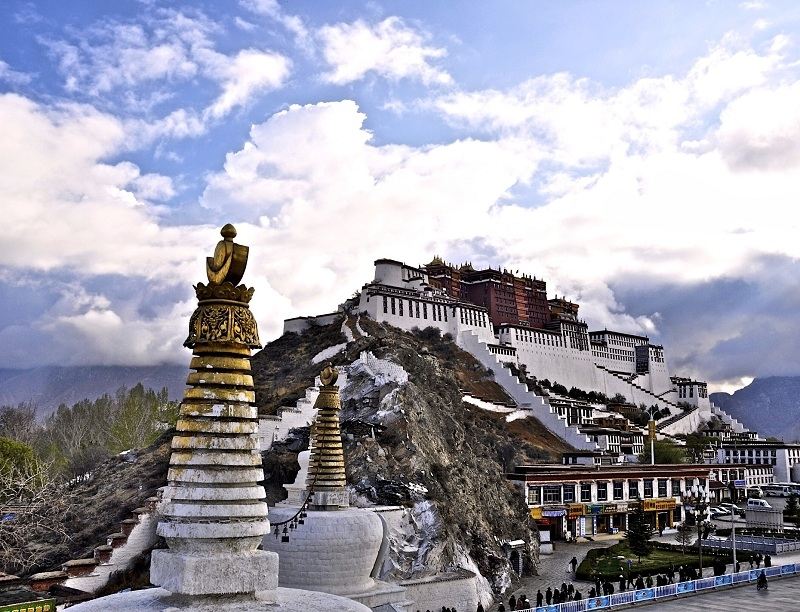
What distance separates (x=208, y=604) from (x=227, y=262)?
4149mm

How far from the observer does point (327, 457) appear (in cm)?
2133

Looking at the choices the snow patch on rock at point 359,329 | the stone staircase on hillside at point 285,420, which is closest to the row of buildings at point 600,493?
the stone staircase on hillside at point 285,420

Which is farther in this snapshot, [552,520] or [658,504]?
[658,504]

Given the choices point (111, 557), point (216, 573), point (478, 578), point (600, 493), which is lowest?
point (478, 578)

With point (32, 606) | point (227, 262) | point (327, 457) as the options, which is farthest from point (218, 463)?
point (327, 457)

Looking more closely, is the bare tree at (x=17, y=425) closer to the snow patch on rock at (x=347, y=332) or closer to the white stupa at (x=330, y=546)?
the snow patch on rock at (x=347, y=332)

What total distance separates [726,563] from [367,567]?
103 feet

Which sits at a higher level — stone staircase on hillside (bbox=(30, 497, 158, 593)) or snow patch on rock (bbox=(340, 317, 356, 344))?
snow patch on rock (bbox=(340, 317, 356, 344))

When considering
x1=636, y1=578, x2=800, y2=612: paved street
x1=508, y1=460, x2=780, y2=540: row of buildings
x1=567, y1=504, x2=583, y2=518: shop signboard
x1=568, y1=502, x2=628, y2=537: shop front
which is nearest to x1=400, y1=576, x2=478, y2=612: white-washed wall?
x1=636, y1=578, x2=800, y2=612: paved street

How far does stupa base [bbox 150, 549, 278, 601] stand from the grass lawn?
34285 mm

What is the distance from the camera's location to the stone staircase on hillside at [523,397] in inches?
3162

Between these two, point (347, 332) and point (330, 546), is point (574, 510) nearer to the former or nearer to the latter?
point (347, 332)

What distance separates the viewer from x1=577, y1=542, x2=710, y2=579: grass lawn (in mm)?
39953

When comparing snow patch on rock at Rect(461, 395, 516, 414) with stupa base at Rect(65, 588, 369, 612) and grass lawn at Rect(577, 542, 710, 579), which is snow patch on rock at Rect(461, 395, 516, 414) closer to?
grass lawn at Rect(577, 542, 710, 579)
